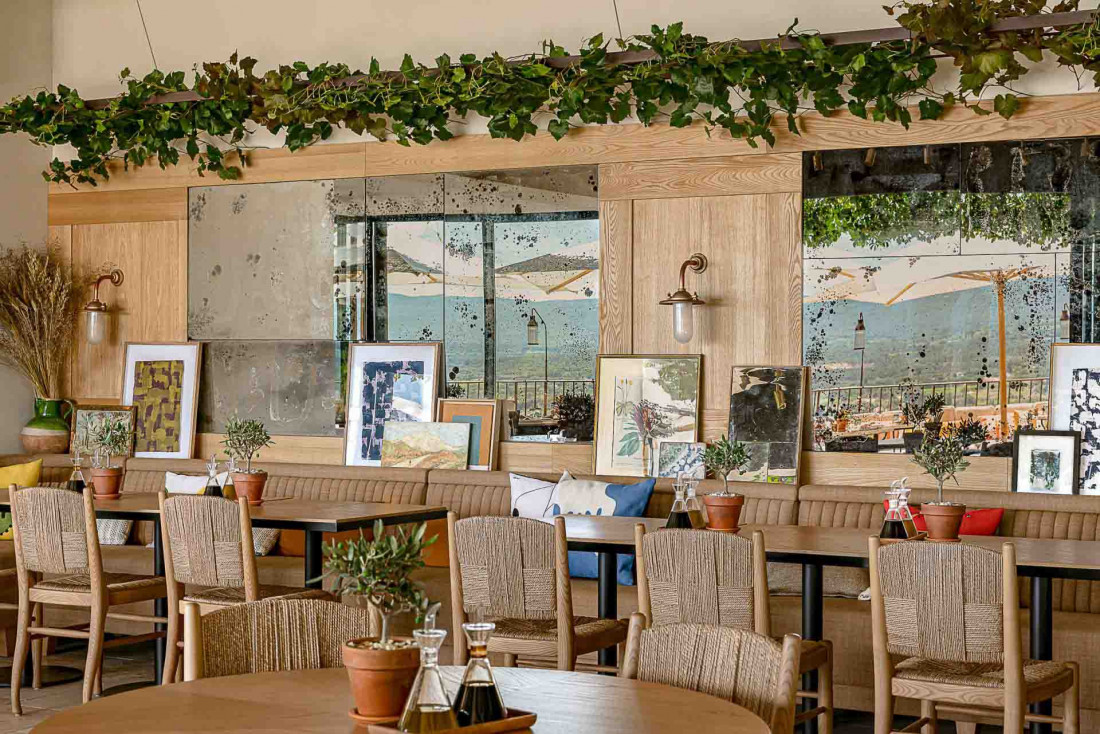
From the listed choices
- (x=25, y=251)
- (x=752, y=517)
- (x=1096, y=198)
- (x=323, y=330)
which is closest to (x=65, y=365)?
(x=25, y=251)

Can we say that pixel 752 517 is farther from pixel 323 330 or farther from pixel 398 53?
pixel 398 53

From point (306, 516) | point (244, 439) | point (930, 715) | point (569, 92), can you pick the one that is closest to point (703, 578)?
point (930, 715)

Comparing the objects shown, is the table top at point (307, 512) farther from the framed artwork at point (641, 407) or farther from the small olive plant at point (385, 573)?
the small olive plant at point (385, 573)

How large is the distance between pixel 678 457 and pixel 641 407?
0.35m

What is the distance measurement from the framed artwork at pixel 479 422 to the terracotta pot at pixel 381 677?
508 centimetres

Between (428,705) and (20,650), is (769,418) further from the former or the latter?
(428,705)

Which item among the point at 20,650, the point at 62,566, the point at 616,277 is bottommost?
the point at 20,650

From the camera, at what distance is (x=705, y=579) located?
13.8 feet

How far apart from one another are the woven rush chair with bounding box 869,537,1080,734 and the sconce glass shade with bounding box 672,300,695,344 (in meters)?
2.82

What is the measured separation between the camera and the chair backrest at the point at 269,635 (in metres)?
2.67

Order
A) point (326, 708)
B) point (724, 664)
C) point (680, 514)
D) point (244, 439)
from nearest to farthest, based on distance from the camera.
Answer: point (326, 708), point (724, 664), point (680, 514), point (244, 439)

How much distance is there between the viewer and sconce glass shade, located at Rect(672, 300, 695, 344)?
22.2 ft

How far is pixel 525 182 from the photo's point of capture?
7285mm

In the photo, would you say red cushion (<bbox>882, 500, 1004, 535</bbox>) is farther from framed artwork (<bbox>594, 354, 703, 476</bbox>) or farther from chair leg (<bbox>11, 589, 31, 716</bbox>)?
chair leg (<bbox>11, 589, 31, 716</bbox>)
